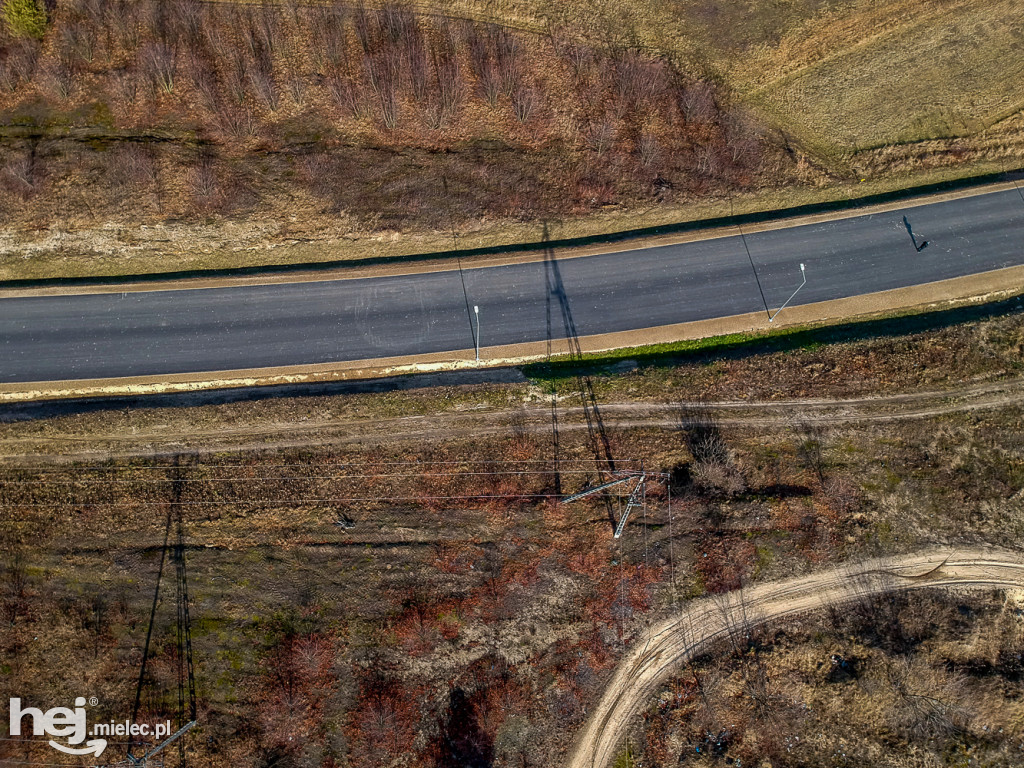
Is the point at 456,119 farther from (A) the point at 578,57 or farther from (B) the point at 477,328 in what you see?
(B) the point at 477,328

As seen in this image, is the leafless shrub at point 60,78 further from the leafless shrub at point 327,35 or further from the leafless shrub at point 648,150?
the leafless shrub at point 648,150

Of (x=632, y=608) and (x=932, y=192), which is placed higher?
(x=932, y=192)

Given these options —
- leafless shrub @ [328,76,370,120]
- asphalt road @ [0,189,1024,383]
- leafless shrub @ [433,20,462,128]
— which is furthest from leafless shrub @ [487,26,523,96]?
asphalt road @ [0,189,1024,383]

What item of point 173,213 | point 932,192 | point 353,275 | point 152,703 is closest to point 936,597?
point 932,192

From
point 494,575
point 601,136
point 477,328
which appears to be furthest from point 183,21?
point 494,575

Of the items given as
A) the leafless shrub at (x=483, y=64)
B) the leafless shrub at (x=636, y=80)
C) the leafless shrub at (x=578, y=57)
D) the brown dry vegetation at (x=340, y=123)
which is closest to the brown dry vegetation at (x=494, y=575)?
the brown dry vegetation at (x=340, y=123)

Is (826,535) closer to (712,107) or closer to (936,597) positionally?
(936,597)
